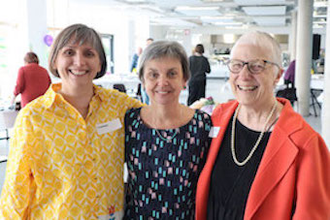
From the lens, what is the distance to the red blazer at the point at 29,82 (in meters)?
6.35

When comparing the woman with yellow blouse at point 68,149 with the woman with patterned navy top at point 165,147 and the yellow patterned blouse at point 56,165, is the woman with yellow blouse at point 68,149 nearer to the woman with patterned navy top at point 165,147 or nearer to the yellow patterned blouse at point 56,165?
the yellow patterned blouse at point 56,165

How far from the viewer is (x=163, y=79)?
5.89ft

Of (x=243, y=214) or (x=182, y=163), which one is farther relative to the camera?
(x=182, y=163)

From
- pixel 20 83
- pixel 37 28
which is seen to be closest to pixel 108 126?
pixel 20 83

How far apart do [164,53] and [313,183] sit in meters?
0.92

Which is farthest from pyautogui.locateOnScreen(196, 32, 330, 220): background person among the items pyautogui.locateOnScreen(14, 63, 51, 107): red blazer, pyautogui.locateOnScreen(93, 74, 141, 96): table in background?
pyautogui.locateOnScreen(93, 74, 141, 96): table in background

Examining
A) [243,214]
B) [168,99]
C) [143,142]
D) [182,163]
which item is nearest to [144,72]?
[168,99]

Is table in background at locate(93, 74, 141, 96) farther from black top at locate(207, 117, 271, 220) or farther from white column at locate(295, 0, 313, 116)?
black top at locate(207, 117, 271, 220)

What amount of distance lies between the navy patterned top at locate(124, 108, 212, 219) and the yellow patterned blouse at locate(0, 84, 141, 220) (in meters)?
0.16

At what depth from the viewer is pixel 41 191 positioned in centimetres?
167

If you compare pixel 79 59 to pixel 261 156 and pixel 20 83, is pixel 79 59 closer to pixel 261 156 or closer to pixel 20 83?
pixel 261 156

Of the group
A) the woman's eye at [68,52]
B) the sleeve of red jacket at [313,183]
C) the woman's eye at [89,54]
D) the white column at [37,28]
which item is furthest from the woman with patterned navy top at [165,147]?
the white column at [37,28]

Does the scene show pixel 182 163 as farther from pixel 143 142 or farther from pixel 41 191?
pixel 41 191

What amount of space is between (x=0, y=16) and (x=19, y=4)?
71 centimetres
